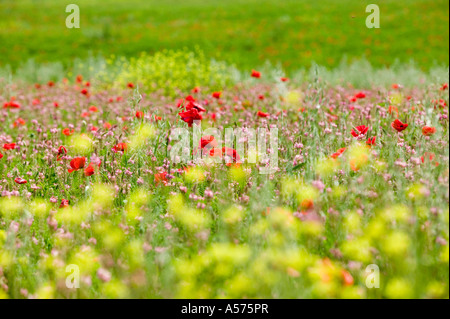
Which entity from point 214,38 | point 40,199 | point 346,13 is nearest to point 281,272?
point 40,199

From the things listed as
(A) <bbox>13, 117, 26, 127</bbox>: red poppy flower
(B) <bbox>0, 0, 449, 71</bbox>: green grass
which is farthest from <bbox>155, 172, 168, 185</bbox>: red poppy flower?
(B) <bbox>0, 0, 449, 71</bbox>: green grass

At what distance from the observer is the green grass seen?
19.3m

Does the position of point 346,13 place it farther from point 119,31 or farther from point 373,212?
point 373,212

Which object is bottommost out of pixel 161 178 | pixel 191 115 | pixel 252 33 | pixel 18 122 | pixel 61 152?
pixel 161 178

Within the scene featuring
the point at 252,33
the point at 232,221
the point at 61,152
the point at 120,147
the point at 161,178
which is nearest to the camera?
the point at 232,221

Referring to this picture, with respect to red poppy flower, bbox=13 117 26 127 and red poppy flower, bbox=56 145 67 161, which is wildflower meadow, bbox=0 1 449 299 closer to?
red poppy flower, bbox=56 145 67 161

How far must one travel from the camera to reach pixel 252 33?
23047 mm

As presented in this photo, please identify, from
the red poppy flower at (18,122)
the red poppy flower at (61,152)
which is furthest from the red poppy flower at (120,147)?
the red poppy flower at (18,122)

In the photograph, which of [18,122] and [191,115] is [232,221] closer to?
[191,115]

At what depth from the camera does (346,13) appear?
84.1 feet

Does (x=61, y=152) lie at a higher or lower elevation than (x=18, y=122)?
lower

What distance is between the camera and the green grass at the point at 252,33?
19.3 metres

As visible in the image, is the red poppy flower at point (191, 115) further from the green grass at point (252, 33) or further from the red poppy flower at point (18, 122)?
the green grass at point (252, 33)

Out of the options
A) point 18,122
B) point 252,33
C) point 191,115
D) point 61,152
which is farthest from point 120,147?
point 252,33
